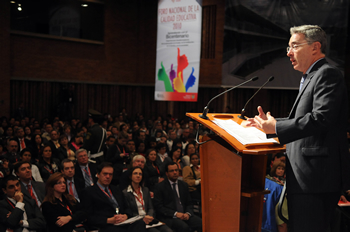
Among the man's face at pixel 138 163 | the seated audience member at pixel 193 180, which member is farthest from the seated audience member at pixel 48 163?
the seated audience member at pixel 193 180

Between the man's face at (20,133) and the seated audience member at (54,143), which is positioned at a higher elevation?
the man's face at (20,133)

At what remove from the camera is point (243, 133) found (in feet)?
5.38

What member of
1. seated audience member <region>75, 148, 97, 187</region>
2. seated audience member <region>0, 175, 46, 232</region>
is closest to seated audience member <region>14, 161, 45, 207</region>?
seated audience member <region>0, 175, 46, 232</region>

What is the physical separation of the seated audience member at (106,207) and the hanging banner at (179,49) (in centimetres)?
516

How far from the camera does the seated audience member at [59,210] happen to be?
3.46 meters

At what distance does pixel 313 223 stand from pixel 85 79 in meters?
12.4

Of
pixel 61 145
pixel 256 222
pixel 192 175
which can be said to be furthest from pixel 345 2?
pixel 256 222

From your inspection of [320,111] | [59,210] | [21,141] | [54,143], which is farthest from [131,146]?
[320,111]

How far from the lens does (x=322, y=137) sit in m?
1.39

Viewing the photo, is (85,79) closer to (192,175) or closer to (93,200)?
(192,175)

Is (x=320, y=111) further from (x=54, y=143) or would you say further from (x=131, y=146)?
(x=54, y=143)

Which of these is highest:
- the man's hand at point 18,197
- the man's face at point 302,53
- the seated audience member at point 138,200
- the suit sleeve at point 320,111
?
the man's face at point 302,53

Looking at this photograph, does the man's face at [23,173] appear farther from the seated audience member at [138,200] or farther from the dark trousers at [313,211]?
the dark trousers at [313,211]

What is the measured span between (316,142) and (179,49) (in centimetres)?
804
